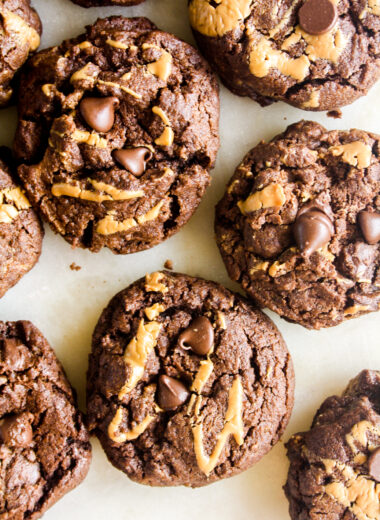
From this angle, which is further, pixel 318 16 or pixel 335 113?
pixel 335 113

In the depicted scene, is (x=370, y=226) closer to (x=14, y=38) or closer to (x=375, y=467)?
(x=375, y=467)

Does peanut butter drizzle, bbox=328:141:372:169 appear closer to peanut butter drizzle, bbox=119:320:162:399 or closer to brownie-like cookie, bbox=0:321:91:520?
peanut butter drizzle, bbox=119:320:162:399

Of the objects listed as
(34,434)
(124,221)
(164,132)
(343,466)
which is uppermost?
(164,132)

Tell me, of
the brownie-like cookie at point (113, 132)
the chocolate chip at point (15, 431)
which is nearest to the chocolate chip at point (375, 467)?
the brownie-like cookie at point (113, 132)

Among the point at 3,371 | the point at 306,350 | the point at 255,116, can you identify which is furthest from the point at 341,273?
the point at 3,371

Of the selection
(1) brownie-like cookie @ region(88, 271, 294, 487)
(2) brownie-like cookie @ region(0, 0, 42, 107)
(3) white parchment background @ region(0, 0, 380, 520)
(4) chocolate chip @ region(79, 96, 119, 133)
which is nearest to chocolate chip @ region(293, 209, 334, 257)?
(1) brownie-like cookie @ region(88, 271, 294, 487)

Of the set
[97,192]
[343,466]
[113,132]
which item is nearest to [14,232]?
[97,192]
